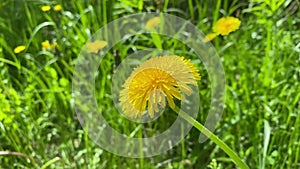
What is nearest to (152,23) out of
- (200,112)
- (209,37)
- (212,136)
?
(209,37)

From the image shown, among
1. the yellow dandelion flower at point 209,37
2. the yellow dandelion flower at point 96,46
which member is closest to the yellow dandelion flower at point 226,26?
the yellow dandelion flower at point 209,37

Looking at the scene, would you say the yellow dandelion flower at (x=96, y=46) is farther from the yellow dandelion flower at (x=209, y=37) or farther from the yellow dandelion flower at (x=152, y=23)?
the yellow dandelion flower at (x=209, y=37)

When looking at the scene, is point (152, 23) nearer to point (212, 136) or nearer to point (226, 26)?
point (226, 26)

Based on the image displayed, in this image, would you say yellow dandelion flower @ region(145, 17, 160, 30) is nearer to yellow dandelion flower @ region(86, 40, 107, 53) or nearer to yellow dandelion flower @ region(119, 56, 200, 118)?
yellow dandelion flower @ region(86, 40, 107, 53)

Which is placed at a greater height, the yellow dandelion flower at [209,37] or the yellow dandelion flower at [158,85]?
the yellow dandelion flower at [209,37]

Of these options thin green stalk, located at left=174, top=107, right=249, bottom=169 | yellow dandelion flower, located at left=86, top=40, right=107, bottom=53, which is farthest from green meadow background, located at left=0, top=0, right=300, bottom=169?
thin green stalk, located at left=174, top=107, right=249, bottom=169

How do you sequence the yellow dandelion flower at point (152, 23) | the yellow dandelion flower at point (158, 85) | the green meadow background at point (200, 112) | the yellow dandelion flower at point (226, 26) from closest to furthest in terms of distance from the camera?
the yellow dandelion flower at point (158, 85) → the green meadow background at point (200, 112) → the yellow dandelion flower at point (226, 26) → the yellow dandelion flower at point (152, 23)
